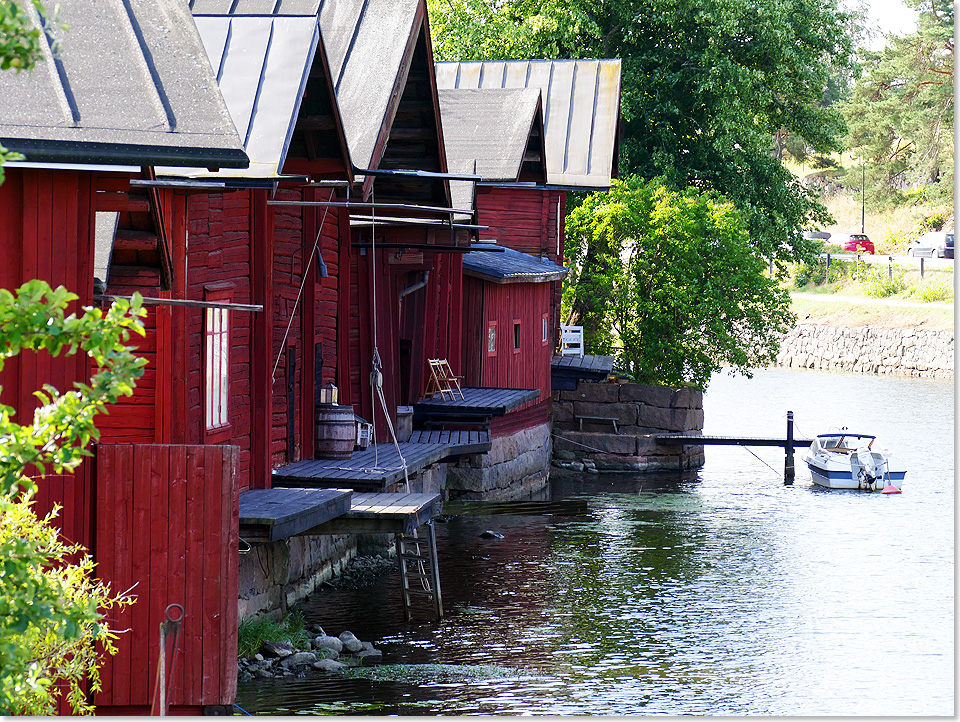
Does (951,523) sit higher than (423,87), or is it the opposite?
(423,87)

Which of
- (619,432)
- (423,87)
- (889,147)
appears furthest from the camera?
(889,147)

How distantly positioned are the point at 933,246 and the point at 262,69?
58.3 m

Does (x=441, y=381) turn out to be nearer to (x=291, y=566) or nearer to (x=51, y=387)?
(x=291, y=566)

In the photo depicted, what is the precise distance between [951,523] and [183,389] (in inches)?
816

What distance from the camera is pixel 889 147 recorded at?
227 feet

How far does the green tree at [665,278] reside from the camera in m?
36.0

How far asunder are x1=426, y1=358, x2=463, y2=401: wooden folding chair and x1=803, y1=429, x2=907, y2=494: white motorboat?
11674 millimetres

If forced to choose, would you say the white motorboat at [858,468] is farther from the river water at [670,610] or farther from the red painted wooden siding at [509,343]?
the red painted wooden siding at [509,343]

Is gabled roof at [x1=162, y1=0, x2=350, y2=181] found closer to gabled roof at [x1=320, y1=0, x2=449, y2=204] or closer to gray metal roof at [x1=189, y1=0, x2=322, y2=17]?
gabled roof at [x1=320, y1=0, x2=449, y2=204]

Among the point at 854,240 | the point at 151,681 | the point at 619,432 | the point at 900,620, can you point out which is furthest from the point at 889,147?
the point at 151,681

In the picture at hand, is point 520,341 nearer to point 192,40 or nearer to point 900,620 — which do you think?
point 900,620

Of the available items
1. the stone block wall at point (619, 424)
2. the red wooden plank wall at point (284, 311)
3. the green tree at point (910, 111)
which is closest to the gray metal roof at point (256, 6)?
the red wooden plank wall at point (284, 311)

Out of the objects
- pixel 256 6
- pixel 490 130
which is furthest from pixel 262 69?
pixel 490 130

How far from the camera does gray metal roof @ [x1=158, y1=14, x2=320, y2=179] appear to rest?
Answer: 12.2 metres
